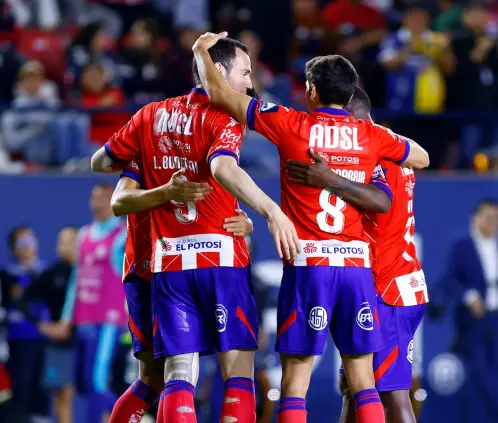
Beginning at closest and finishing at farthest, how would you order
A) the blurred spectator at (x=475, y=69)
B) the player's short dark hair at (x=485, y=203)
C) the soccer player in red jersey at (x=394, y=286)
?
the soccer player in red jersey at (x=394, y=286)
the player's short dark hair at (x=485, y=203)
the blurred spectator at (x=475, y=69)

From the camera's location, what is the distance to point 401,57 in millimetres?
11695

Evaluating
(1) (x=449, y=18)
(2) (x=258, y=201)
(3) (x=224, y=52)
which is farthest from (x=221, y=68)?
(1) (x=449, y=18)

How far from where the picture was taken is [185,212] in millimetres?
5984

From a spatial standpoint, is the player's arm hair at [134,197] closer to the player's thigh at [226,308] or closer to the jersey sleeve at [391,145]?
the player's thigh at [226,308]

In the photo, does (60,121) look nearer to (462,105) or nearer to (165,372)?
(462,105)

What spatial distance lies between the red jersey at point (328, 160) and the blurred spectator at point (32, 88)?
5951mm

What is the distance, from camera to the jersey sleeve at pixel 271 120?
594 centimetres

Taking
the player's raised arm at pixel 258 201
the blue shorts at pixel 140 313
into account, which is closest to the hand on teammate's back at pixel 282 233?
the player's raised arm at pixel 258 201

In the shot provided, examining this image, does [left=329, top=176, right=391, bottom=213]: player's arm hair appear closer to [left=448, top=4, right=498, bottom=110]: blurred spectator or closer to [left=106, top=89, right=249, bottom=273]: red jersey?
[left=106, top=89, right=249, bottom=273]: red jersey

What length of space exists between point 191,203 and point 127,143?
1.92ft

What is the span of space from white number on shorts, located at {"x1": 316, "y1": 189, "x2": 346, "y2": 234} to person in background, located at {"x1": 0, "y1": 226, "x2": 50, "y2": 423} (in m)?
5.40

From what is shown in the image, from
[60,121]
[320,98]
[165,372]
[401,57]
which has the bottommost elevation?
[165,372]

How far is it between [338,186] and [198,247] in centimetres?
85

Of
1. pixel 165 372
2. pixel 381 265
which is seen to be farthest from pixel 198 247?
pixel 381 265
